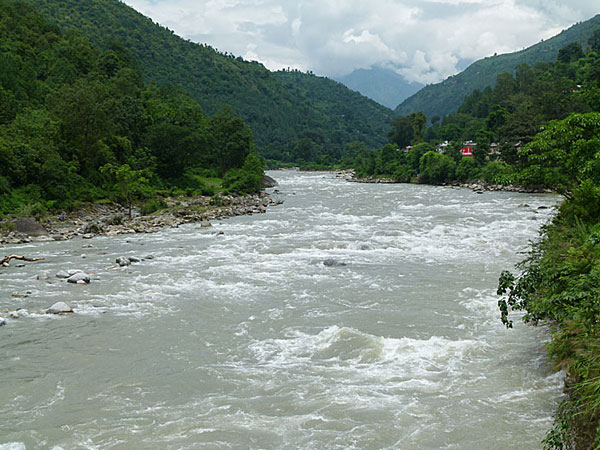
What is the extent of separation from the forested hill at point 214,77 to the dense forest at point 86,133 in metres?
19.1

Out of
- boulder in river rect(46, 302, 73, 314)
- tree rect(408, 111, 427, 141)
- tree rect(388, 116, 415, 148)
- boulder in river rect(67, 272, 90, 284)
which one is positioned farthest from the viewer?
tree rect(388, 116, 415, 148)

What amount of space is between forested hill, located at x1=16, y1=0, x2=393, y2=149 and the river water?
67876mm

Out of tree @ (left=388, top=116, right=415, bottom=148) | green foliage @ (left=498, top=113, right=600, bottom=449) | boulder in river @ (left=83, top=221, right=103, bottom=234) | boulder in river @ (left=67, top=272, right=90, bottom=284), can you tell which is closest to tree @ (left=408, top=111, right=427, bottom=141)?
tree @ (left=388, top=116, right=415, bottom=148)

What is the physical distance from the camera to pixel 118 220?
1041 inches

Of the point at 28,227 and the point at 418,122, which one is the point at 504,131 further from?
the point at 28,227

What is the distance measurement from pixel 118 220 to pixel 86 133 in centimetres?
989

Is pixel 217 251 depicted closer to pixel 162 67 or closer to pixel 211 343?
pixel 211 343

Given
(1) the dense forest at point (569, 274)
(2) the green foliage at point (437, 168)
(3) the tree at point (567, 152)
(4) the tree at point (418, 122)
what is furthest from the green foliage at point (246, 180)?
(4) the tree at point (418, 122)

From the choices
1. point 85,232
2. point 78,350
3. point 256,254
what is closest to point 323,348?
point 78,350

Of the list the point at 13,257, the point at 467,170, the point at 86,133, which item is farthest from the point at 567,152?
the point at 467,170

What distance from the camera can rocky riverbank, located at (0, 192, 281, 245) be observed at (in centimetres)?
2258

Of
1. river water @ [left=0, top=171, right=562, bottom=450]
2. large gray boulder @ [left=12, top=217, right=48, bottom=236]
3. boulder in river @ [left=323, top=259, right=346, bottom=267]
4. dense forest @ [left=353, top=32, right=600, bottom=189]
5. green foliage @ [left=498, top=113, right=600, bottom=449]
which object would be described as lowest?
river water @ [left=0, top=171, right=562, bottom=450]

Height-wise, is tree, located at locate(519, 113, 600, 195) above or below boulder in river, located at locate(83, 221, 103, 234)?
above

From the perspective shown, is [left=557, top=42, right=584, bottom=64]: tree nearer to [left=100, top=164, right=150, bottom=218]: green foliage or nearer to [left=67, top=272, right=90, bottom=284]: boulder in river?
[left=100, top=164, right=150, bottom=218]: green foliage
